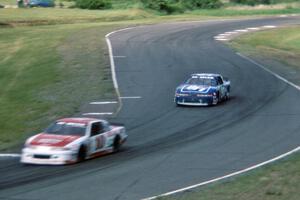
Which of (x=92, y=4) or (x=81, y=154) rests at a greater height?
(x=81, y=154)

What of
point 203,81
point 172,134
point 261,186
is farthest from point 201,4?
point 261,186

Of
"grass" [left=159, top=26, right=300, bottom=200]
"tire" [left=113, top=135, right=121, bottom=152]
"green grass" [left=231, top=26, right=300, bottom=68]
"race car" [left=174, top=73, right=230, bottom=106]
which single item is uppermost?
"grass" [left=159, top=26, right=300, bottom=200]

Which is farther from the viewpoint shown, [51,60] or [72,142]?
[51,60]

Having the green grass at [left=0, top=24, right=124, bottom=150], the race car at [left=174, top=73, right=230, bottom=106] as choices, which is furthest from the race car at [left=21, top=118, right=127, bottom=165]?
the race car at [left=174, top=73, right=230, bottom=106]

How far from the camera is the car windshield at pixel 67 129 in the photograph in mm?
25172

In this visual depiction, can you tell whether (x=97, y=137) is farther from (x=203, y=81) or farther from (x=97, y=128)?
(x=203, y=81)

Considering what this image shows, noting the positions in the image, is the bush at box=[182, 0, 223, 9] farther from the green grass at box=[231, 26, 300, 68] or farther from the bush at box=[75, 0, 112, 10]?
the green grass at box=[231, 26, 300, 68]

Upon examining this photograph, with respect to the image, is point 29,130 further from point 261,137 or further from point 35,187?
point 35,187

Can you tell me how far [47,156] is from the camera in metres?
23.6

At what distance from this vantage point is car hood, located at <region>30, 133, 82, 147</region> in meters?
24.1

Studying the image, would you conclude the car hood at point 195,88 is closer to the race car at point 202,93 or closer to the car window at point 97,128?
the race car at point 202,93

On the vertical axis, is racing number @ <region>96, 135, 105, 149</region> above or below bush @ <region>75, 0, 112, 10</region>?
above

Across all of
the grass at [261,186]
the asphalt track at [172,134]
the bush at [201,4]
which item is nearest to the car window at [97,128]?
the asphalt track at [172,134]

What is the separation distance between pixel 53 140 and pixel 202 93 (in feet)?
41.2
